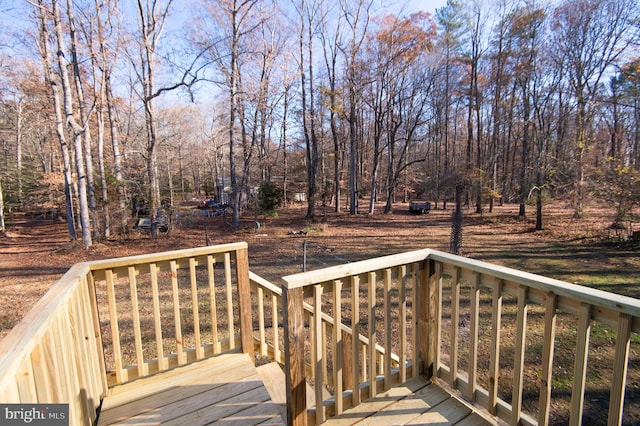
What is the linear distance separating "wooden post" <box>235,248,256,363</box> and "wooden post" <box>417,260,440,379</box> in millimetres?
1319

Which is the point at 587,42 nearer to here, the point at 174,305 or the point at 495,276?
the point at 495,276

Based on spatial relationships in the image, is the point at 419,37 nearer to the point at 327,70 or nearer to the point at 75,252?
the point at 327,70

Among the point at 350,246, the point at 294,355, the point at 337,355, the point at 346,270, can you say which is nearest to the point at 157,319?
the point at 294,355

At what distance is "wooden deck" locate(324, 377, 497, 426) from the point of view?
5.43 feet

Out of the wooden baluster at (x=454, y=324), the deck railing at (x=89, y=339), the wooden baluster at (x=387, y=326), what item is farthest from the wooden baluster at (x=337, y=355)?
the deck railing at (x=89, y=339)

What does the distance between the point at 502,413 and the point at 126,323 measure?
15.2ft

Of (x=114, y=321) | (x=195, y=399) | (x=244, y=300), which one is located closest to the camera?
(x=195, y=399)

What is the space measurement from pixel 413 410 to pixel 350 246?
7.46m

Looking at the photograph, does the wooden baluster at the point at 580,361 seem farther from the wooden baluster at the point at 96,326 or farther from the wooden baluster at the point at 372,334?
the wooden baluster at the point at 96,326

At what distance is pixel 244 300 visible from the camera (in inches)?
97.0

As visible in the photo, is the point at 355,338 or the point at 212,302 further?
the point at 212,302

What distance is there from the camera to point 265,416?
1774mm

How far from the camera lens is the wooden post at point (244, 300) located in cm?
244

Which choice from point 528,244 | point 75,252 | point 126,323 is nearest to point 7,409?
point 126,323
